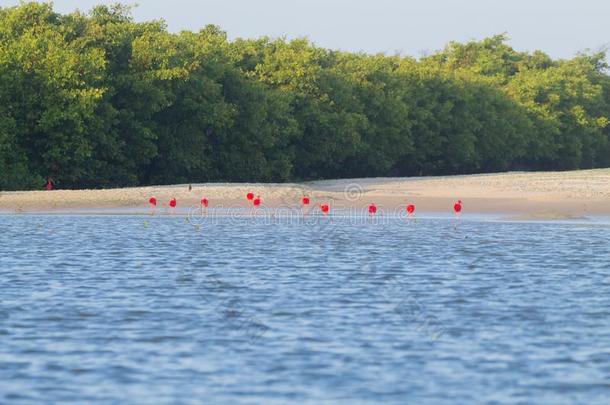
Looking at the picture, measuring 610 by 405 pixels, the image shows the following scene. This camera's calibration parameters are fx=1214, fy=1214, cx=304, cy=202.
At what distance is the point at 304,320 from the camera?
17594mm

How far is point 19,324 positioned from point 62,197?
29.3m

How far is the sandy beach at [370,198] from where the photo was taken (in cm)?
4453

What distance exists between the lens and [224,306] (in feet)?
62.9

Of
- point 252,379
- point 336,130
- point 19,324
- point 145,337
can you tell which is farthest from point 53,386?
point 336,130

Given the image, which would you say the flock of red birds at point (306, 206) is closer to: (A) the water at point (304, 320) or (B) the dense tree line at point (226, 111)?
(A) the water at point (304, 320)

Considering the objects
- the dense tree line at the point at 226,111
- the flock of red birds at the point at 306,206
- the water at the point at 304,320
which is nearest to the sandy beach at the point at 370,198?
the flock of red birds at the point at 306,206

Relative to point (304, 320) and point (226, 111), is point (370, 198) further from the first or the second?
point (304, 320)

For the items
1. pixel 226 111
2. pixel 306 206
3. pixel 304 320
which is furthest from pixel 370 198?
pixel 304 320

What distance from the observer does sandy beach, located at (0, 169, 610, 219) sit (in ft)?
146

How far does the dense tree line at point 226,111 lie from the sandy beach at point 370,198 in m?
5.46

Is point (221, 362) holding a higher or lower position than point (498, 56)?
lower

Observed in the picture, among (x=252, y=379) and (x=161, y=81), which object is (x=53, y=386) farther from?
(x=161, y=81)

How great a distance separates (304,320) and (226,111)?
45.3 metres

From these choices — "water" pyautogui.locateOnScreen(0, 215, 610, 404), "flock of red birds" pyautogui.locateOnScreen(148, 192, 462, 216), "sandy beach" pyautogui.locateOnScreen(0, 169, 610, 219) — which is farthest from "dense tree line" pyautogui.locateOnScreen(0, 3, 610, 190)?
"water" pyautogui.locateOnScreen(0, 215, 610, 404)
